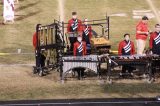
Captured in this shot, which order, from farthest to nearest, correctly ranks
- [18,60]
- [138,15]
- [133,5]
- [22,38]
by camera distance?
[133,5]
[138,15]
[22,38]
[18,60]

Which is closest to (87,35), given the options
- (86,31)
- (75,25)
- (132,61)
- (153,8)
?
(86,31)

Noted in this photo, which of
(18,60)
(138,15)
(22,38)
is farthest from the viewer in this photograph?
(138,15)

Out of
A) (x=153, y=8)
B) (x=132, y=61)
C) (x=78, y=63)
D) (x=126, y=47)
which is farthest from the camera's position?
(x=153, y=8)

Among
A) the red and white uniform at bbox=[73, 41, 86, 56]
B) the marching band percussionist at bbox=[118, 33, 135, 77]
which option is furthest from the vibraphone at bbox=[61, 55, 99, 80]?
the marching band percussionist at bbox=[118, 33, 135, 77]

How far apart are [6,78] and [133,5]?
19432mm

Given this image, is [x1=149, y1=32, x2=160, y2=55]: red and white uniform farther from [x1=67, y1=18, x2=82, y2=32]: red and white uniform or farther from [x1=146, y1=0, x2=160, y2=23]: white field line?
[x1=146, y1=0, x2=160, y2=23]: white field line

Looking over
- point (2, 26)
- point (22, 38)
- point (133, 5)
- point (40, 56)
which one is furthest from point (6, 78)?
point (133, 5)

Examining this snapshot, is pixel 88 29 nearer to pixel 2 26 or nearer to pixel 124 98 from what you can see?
pixel 124 98

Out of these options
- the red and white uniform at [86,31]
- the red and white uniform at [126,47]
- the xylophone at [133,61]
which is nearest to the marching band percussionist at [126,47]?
the red and white uniform at [126,47]

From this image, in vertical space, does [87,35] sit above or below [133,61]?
above

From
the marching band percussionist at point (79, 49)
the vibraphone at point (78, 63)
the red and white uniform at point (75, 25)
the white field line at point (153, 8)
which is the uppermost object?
the white field line at point (153, 8)

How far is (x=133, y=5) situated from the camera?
3850cm

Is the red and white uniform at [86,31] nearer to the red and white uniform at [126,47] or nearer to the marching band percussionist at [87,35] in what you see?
the marching band percussionist at [87,35]

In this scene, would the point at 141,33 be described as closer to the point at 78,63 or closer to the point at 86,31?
the point at 86,31
